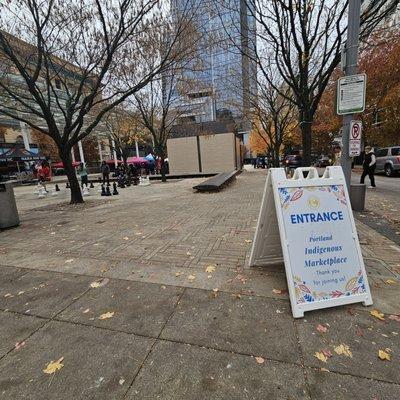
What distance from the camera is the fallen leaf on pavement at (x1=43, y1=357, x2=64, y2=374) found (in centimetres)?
207

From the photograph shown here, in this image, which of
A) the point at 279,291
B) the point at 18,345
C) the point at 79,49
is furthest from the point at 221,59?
the point at 18,345

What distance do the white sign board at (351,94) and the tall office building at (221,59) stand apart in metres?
4.99

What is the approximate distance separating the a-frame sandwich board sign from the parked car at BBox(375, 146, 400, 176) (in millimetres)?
16637

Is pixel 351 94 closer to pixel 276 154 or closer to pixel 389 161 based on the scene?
pixel 389 161

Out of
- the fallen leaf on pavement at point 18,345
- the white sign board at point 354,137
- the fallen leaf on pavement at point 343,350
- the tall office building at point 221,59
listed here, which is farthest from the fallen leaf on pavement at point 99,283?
the tall office building at point 221,59

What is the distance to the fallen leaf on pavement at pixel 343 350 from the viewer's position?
2117mm

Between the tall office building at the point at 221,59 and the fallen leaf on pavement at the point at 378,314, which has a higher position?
the tall office building at the point at 221,59

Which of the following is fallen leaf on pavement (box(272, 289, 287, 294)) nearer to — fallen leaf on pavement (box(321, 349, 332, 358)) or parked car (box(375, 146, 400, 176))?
fallen leaf on pavement (box(321, 349, 332, 358))

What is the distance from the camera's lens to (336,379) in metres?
1.90

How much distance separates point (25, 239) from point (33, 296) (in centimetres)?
Result: 308

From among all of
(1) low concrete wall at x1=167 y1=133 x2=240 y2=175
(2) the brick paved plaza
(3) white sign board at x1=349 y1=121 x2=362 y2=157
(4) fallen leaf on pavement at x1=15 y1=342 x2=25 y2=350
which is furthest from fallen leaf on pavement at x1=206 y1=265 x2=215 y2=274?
(1) low concrete wall at x1=167 y1=133 x2=240 y2=175

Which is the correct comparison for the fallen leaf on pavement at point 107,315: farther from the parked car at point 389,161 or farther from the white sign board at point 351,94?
the parked car at point 389,161

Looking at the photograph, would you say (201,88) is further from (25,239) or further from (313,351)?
(313,351)

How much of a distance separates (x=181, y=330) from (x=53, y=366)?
1.05 m
